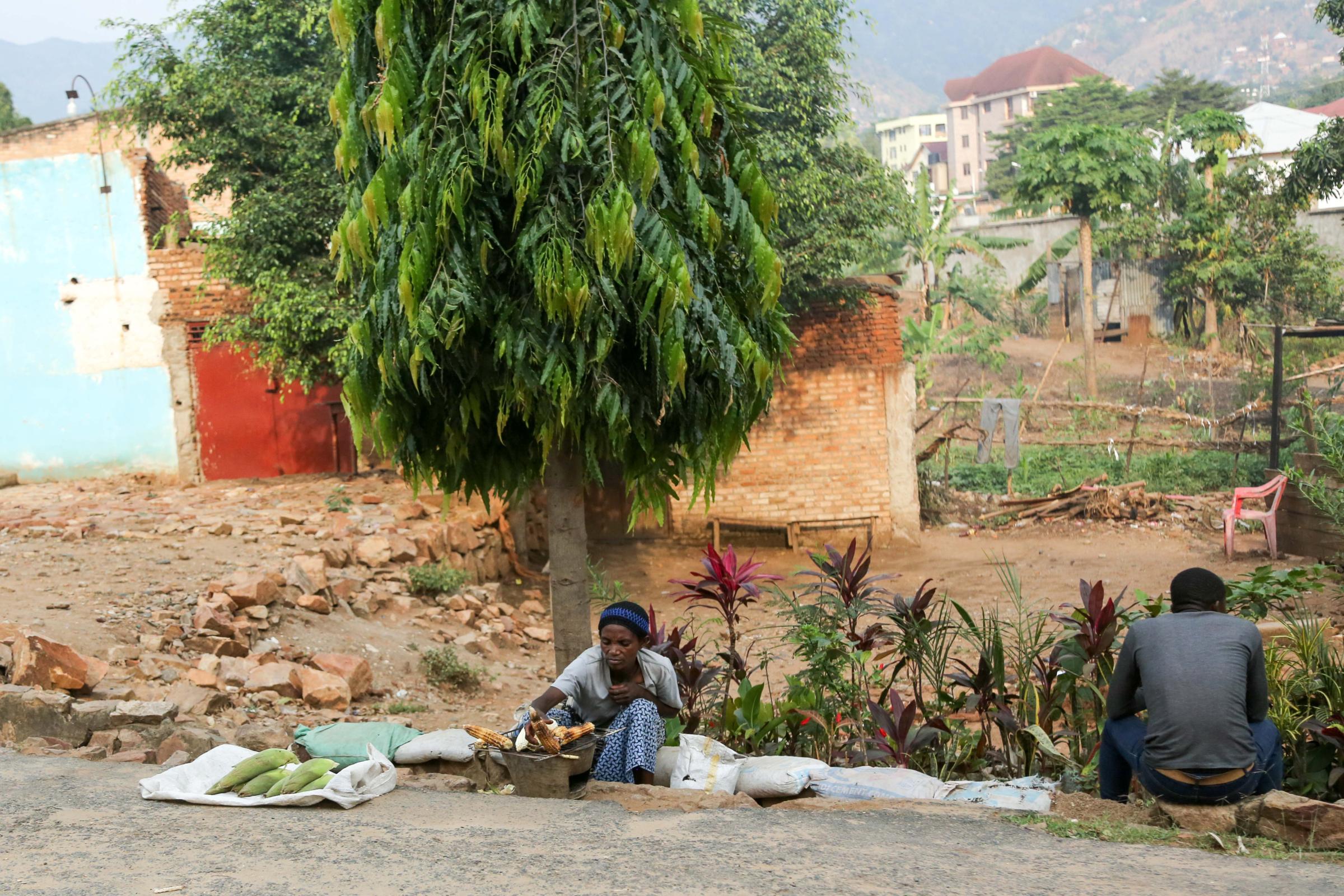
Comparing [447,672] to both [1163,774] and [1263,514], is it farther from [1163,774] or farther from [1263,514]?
[1263,514]

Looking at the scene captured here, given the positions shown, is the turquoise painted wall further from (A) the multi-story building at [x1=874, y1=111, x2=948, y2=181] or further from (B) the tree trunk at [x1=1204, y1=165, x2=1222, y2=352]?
(A) the multi-story building at [x1=874, y1=111, x2=948, y2=181]

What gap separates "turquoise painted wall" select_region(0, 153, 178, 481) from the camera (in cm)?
1562

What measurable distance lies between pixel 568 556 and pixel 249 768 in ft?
5.35

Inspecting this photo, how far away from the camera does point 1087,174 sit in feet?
77.6

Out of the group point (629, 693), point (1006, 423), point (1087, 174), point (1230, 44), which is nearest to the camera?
point (629, 693)

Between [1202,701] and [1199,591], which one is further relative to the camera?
[1199,591]

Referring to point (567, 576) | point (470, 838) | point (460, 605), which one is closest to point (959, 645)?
A: point (460, 605)

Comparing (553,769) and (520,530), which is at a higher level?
(553,769)

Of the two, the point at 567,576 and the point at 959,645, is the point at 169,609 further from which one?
the point at 959,645

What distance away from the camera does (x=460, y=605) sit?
10625 mm

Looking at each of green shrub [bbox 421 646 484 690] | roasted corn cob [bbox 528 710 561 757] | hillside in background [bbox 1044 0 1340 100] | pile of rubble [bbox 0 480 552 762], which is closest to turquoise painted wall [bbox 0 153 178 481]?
pile of rubble [bbox 0 480 552 762]

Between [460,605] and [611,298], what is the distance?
677 centimetres

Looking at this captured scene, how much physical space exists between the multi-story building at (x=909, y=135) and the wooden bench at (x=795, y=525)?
83.9 metres

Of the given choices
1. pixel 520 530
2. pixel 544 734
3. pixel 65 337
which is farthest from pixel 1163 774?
pixel 65 337
